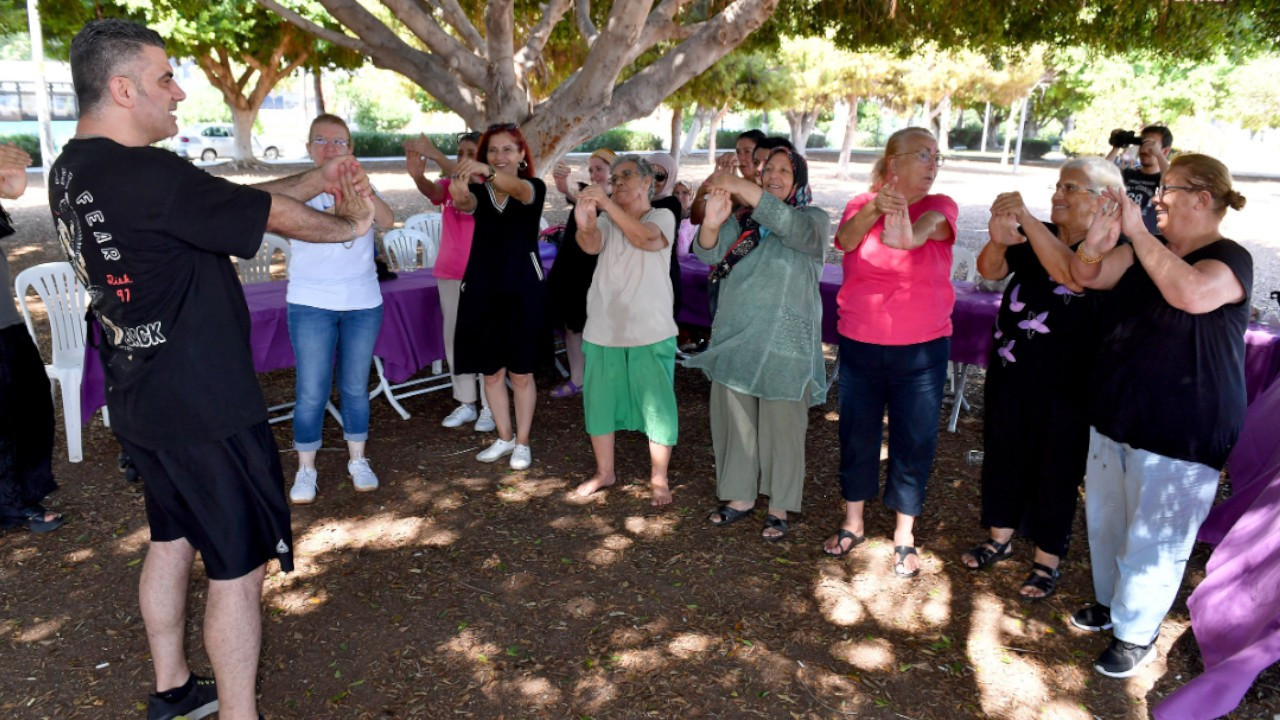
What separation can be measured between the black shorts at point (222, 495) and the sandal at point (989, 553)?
309 centimetres

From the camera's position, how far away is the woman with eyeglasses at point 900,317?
11.8 feet

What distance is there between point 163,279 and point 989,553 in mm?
3607

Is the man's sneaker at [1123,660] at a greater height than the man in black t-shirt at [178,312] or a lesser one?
lesser

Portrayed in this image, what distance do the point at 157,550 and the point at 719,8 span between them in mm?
8723

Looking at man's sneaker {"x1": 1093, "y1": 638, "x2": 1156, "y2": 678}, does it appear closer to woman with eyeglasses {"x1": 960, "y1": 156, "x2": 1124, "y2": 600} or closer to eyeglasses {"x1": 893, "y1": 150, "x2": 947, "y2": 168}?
woman with eyeglasses {"x1": 960, "y1": 156, "x2": 1124, "y2": 600}

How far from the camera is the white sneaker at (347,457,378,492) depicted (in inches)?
188

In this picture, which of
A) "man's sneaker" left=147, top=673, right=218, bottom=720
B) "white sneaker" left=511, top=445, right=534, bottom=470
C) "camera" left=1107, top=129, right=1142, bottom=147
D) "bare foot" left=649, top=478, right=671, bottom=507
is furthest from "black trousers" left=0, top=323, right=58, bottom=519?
"camera" left=1107, top=129, right=1142, bottom=147

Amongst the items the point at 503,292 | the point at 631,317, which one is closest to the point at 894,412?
the point at 631,317

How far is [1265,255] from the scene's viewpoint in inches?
572

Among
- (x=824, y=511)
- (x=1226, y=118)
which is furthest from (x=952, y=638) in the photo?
(x=1226, y=118)

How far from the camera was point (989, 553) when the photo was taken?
403cm

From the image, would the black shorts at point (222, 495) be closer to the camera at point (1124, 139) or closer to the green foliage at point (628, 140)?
the camera at point (1124, 139)

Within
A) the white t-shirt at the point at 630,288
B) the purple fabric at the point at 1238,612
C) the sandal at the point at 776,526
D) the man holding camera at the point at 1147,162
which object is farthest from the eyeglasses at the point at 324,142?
the man holding camera at the point at 1147,162

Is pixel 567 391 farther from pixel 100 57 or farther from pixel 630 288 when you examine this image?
pixel 100 57
